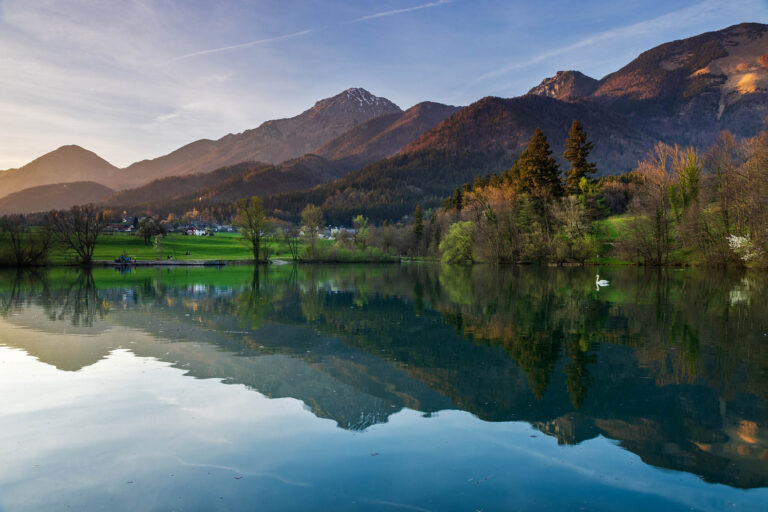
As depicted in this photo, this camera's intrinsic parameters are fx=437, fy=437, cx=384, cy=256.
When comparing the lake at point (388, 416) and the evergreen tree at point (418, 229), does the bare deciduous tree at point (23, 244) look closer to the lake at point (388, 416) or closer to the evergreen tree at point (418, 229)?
the lake at point (388, 416)

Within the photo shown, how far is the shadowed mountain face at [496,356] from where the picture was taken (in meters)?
7.94

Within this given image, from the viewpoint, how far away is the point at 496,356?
1260cm

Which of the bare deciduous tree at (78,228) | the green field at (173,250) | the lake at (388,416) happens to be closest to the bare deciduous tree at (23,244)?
the bare deciduous tree at (78,228)

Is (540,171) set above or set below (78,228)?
above

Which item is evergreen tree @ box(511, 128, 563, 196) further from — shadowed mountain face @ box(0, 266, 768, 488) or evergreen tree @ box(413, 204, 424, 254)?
shadowed mountain face @ box(0, 266, 768, 488)

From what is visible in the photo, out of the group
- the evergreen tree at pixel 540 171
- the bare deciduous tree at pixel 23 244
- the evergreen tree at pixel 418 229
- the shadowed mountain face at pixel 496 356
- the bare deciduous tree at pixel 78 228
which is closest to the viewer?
the shadowed mountain face at pixel 496 356

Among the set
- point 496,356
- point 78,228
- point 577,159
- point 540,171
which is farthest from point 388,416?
point 78,228

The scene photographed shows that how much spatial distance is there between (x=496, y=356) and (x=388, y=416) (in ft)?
16.7

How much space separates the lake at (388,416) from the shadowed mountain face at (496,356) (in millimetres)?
65

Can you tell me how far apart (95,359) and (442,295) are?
68.5 feet

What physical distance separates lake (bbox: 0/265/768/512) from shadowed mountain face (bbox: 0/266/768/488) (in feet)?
0.21

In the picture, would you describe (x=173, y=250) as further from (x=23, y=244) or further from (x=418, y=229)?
(x=418, y=229)

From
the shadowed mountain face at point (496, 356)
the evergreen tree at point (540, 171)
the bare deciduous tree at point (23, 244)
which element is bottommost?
the shadowed mountain face at point (496, 356)

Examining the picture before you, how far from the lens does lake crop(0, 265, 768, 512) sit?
586 centimetres
